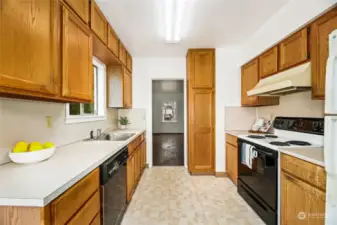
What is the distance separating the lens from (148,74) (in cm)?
454

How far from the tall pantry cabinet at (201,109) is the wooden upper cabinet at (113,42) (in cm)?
146

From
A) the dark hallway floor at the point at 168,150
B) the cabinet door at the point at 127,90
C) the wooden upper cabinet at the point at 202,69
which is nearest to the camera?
the cabinet door at the point at 127,90

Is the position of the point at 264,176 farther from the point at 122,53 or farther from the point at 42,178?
the point at 122,53

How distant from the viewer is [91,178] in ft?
4.60

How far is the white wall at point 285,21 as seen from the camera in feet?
6.28

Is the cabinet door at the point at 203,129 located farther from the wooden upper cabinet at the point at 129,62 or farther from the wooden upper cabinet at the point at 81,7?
the wooden upper cabinet at the point at 81,7

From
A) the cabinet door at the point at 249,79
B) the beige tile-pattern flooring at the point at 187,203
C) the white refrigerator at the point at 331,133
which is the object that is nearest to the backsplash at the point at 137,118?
the beige tile-pattern flooring at the point at 187,203

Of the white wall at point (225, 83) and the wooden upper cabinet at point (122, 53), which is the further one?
the white wall at point (225, 83)

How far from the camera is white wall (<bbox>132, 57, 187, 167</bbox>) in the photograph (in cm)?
452

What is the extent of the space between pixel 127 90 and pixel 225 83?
6.40ft

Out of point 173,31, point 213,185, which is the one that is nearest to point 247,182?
point 213,185

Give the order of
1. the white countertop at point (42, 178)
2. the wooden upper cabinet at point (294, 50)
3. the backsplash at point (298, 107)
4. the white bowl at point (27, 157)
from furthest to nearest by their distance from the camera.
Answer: the backsplash at point (298, 107) → the wooden upper cabinet at point (294, 50) → the white bowl at point (27, 157) → the white countertop at point (42, 178)

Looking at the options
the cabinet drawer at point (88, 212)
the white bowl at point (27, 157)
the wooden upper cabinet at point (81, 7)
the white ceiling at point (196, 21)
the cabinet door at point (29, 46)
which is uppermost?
the white ceiling at point (196, 21)

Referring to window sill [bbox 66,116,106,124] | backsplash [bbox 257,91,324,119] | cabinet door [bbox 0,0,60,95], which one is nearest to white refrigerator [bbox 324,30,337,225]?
backsplash [bbox 257,91,324,119]
